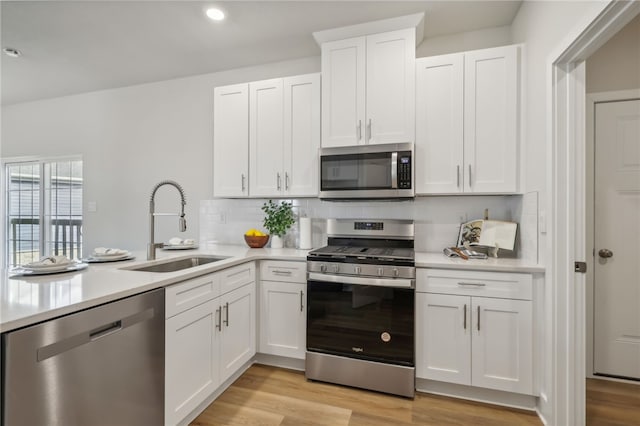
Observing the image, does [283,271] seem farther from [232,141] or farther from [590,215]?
[590,215]

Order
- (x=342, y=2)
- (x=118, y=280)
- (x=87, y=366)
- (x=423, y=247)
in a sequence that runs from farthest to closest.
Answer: (x=423, y=247), (x=342, y=2), (x=118, y=280), (x=87, y=366)

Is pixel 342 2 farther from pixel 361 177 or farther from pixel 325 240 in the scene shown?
pixel 325 240

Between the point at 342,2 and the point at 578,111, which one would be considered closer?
the point at 578,111

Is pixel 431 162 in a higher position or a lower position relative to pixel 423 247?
higher

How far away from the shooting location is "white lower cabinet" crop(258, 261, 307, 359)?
2.26 meters

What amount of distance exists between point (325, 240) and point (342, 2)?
1.83 meters

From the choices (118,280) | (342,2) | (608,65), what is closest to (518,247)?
(608,65)

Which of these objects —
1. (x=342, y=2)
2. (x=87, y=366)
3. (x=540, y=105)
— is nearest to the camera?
(x=87, y=366)

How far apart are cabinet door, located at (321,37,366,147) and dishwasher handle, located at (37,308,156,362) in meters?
1.70

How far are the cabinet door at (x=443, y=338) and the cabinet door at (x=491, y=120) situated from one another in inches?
32.6

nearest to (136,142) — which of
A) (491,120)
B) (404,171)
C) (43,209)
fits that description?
(43,209)

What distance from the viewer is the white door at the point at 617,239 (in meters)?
2.11

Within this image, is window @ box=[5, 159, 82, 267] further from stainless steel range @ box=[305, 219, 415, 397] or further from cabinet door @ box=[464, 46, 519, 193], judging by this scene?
cabinet door @ box=[464, 46, 519, 193]

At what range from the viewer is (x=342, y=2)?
6.76 ft
